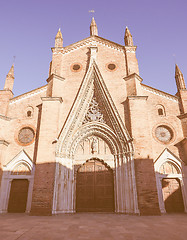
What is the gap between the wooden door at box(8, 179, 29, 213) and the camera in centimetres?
1210

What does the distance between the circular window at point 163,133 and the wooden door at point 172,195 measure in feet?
9.20

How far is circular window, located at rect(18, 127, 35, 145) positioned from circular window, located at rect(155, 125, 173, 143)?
9434mm

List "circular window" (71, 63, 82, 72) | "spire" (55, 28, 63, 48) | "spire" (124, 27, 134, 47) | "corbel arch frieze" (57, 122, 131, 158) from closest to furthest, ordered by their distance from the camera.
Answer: "corbel arch frieze" (57, 122, 131, 158), "circular window" (71, 63, 82, 72), "spire" (124, 27, 134, 47), "spire" (55, 28, 63, 48)

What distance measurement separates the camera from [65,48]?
17.0 metres

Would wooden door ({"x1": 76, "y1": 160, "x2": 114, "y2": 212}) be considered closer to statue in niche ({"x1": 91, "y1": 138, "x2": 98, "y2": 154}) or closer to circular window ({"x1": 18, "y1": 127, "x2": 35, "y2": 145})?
statue in niche ({"x1": 91, "y1": 138, "x2": 98, "y2": 154})

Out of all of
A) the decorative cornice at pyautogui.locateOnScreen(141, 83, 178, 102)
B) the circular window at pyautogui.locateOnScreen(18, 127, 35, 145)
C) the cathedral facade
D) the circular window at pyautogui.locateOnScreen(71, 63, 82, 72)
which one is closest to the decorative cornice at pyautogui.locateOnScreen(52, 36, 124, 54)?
the cathedral facade

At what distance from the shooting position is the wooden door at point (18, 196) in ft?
39.7

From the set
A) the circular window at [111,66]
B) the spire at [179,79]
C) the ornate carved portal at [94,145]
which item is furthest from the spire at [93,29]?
the spire at [179,79]

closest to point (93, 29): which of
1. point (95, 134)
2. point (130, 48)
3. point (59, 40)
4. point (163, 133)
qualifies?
point (59, 40)

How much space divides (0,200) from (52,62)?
11571mm

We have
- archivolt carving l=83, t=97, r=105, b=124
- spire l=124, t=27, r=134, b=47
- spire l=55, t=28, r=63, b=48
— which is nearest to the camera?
archivolt carving l=83, t=97, r=105, b=124

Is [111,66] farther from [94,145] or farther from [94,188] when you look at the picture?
[94,188]

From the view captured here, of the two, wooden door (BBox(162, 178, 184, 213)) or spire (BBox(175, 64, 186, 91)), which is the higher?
spire (BBox(175, 64, 186, 91))

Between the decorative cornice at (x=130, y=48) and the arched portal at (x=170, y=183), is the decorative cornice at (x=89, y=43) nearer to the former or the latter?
the decorative cornice at (x=130, y=48)
